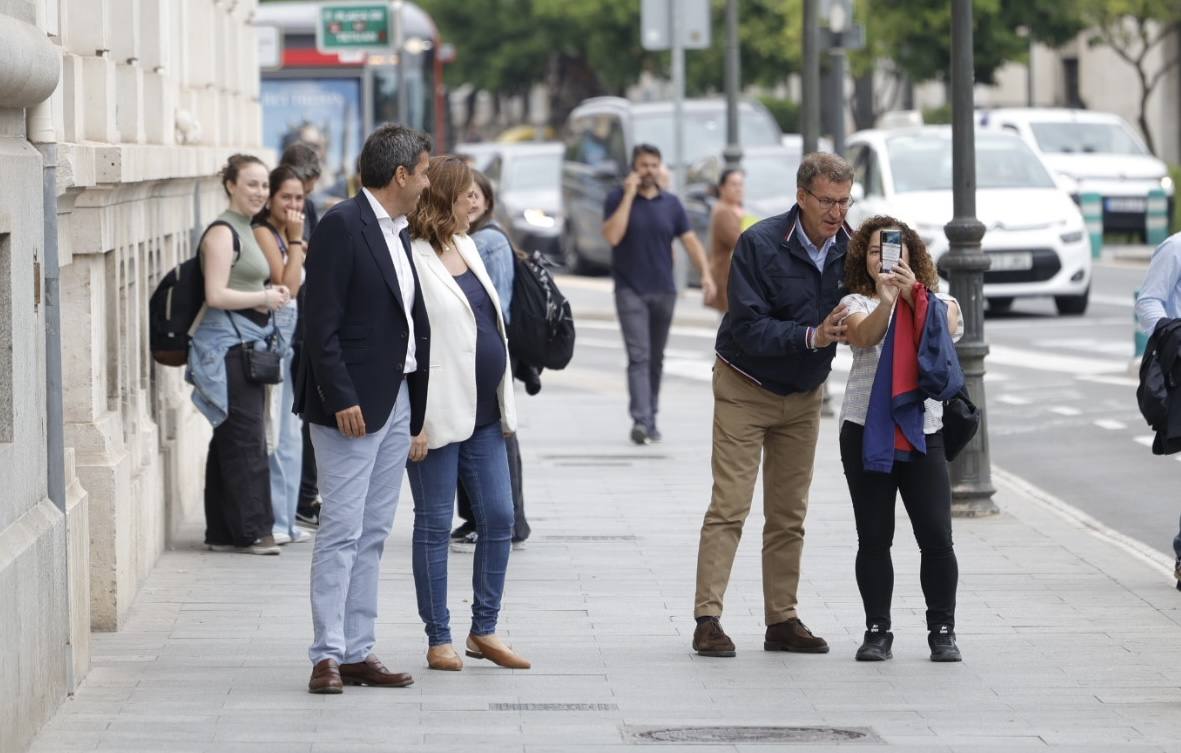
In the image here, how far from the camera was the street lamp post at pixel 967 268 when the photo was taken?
11570mm

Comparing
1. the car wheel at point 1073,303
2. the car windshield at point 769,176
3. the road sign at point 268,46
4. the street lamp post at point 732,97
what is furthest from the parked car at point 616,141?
the car wheel at point 1073,303

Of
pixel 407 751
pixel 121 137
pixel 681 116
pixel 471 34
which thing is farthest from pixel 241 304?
pixel 471 34

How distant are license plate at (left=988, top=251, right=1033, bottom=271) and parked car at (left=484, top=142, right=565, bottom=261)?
34.1ft

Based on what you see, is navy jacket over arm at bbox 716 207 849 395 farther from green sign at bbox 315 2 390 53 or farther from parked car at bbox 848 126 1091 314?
green sign at bbox 315 2 390 53

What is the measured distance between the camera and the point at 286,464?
1095 cm

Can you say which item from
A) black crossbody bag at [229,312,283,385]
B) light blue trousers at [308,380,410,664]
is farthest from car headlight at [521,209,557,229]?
light blue trousers at [308,380,410,664]

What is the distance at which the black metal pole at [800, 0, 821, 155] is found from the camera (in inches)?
651

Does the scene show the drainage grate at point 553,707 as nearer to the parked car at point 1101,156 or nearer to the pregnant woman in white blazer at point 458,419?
the pregnant woman in white blazer at point 458,419

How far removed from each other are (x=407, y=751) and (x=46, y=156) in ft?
7.27

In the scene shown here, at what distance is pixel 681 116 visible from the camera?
26250 mm

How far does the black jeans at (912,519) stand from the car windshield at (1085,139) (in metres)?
25.0

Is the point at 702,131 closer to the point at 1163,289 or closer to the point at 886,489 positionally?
the point at 1163,289

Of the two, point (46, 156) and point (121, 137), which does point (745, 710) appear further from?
point (121, 137)

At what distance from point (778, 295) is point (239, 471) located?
349 centimetres
